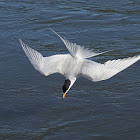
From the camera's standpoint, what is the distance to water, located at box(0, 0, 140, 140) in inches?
218

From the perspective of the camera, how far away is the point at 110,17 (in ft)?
30.6

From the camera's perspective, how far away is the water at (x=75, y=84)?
5531mm

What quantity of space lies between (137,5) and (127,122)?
500 cm

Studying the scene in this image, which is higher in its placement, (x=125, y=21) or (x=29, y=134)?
(x=125, y=21)

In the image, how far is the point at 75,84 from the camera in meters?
6.59

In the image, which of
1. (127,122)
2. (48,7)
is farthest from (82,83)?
(48,7)

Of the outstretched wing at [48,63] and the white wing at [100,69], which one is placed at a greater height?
the outstretched wing at [48,63]

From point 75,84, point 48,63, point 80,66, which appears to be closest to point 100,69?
point 80,66

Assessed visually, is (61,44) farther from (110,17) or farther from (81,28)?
(110,17)

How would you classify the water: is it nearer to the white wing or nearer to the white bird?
the white bird

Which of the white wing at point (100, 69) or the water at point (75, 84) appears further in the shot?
the water at point (75, 84)

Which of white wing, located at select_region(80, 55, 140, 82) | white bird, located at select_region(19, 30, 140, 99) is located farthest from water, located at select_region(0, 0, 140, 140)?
white wing, located at select_region(80, 55, 140, 82)

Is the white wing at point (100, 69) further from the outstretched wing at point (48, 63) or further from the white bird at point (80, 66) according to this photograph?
the outstretched wing at point (48, 63)

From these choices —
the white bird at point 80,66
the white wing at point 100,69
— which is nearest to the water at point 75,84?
the white bird at point 80,66
